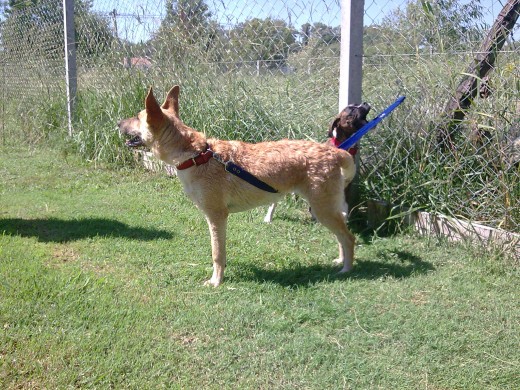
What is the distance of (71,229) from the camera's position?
5.03m

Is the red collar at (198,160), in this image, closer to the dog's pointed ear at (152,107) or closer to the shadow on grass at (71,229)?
the dog's pointed ear at (152,107)

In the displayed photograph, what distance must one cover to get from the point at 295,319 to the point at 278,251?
139cm

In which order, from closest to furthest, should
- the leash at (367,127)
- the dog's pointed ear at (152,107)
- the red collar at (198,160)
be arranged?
1. the dog's pointed ear at (152,107)
2. the red collar at (198,160)
3. the leash at (367,127)

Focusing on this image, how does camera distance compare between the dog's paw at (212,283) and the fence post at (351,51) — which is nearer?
the dog's paw at (212,283)

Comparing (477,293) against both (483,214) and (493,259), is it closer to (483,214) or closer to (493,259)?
(493,259)

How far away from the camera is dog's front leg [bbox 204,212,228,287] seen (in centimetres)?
390

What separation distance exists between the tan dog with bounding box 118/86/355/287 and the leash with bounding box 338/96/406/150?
312 mm

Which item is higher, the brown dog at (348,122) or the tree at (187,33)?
the tree at (187,33)

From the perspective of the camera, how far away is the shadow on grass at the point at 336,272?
3.98 metres

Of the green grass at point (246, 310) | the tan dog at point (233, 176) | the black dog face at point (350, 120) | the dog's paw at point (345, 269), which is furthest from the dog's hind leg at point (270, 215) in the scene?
the dog's paw at point (345, 269)

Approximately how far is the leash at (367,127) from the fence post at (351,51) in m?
0.61

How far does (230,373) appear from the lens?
267 cm

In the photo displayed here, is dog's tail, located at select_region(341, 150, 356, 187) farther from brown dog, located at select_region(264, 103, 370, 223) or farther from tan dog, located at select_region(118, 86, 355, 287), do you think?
brown dog, located at select_region(264, 103, 370, 223)

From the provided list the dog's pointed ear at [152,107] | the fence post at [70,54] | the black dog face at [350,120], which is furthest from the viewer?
the fence post at [70,54]
